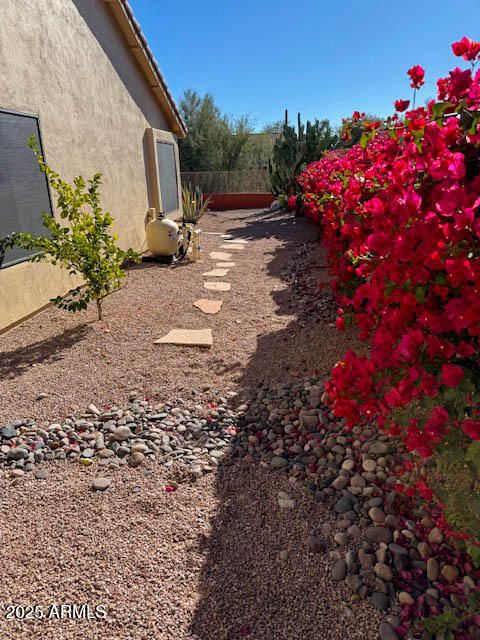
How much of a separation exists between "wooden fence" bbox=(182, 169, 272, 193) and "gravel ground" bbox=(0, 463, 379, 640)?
17405 mm

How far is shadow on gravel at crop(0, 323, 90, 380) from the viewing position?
150 inches

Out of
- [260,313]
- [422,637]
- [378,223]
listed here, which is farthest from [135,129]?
[422,637]

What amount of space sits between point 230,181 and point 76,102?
1334cm

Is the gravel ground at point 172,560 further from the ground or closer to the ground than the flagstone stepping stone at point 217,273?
closer to the ground

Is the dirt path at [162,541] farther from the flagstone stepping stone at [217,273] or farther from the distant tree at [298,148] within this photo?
the distant tree at [298,148]

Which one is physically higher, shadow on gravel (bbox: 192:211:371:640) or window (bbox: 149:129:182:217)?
window (bbox: 149:129:182:217)

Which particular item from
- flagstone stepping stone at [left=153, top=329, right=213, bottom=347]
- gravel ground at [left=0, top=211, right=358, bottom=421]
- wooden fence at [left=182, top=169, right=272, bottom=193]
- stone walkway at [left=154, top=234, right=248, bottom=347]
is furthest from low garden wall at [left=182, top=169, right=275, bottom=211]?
flagstone stepping stone at [left=153, top=329, right=213, bottom=347]

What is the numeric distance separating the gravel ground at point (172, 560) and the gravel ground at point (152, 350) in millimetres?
1017

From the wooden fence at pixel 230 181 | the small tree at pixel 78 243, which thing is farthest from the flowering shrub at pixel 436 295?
the wooden fence at pixel 230 181

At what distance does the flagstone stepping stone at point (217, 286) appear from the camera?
6.21m

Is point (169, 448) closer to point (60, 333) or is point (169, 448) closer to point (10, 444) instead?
point (10, 444)

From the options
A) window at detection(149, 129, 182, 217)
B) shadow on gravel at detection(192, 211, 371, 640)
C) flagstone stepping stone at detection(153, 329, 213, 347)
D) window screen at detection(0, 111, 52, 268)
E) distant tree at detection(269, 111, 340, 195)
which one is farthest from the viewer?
distant tree at detection(269, 111, 340, 195)

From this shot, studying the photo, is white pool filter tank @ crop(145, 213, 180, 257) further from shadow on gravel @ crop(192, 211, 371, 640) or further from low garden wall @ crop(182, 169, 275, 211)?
low garden wall @ crop(182, 169, 275, 211)

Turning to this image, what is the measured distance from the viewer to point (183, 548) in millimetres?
2035
